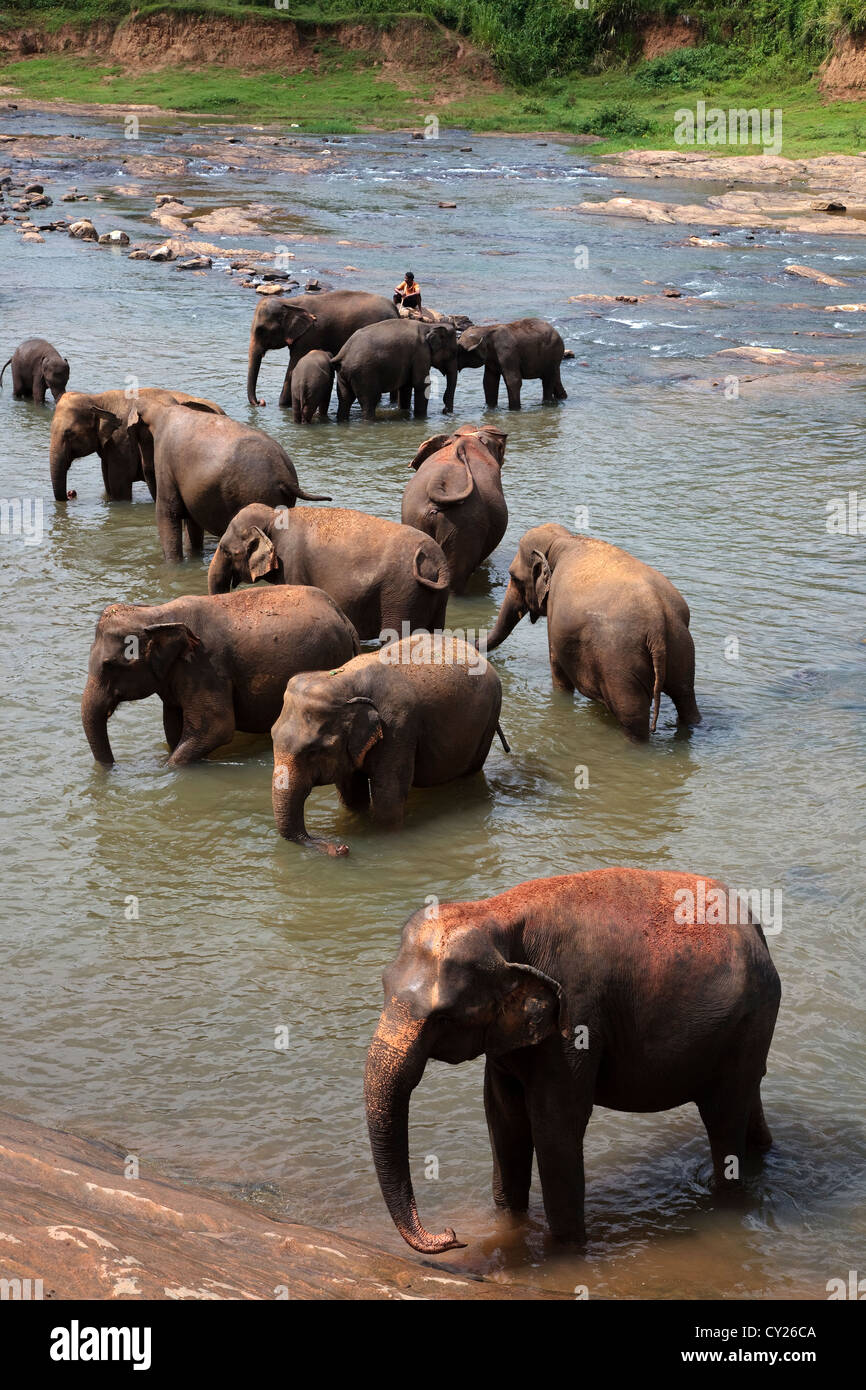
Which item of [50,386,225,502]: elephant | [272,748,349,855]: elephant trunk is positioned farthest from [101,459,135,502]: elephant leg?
[272,748,349,855]: elephant trunk

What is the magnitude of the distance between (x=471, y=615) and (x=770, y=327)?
44.7 feet

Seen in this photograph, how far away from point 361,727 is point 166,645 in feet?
4.58

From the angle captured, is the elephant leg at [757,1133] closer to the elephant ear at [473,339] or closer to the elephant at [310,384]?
the elephant at [310,384]

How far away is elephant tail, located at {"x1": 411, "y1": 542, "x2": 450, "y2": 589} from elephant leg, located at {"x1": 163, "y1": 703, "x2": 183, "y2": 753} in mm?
1811

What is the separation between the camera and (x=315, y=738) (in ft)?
23.4

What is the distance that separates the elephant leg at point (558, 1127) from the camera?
15.1ft

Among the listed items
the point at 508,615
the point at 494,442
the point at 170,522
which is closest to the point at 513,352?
the point at 494,442

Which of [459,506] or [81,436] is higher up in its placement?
[81,436]

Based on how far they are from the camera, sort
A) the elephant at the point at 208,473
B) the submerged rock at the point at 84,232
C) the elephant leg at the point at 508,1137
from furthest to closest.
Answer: the submerged rock at the point at 84,232 → the elephant at the point at 208,473 → the elephant leg at the point at 508,1137

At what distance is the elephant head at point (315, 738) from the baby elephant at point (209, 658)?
1071mm

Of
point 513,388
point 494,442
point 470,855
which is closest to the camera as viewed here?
point 470,855

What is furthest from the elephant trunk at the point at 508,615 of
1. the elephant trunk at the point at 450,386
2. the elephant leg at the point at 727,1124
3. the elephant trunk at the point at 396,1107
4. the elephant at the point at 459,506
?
the elephant trunk at the point at 450,386

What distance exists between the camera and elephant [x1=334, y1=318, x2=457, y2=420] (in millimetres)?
16875

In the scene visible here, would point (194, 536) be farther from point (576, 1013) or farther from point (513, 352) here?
point (576, 1013)
